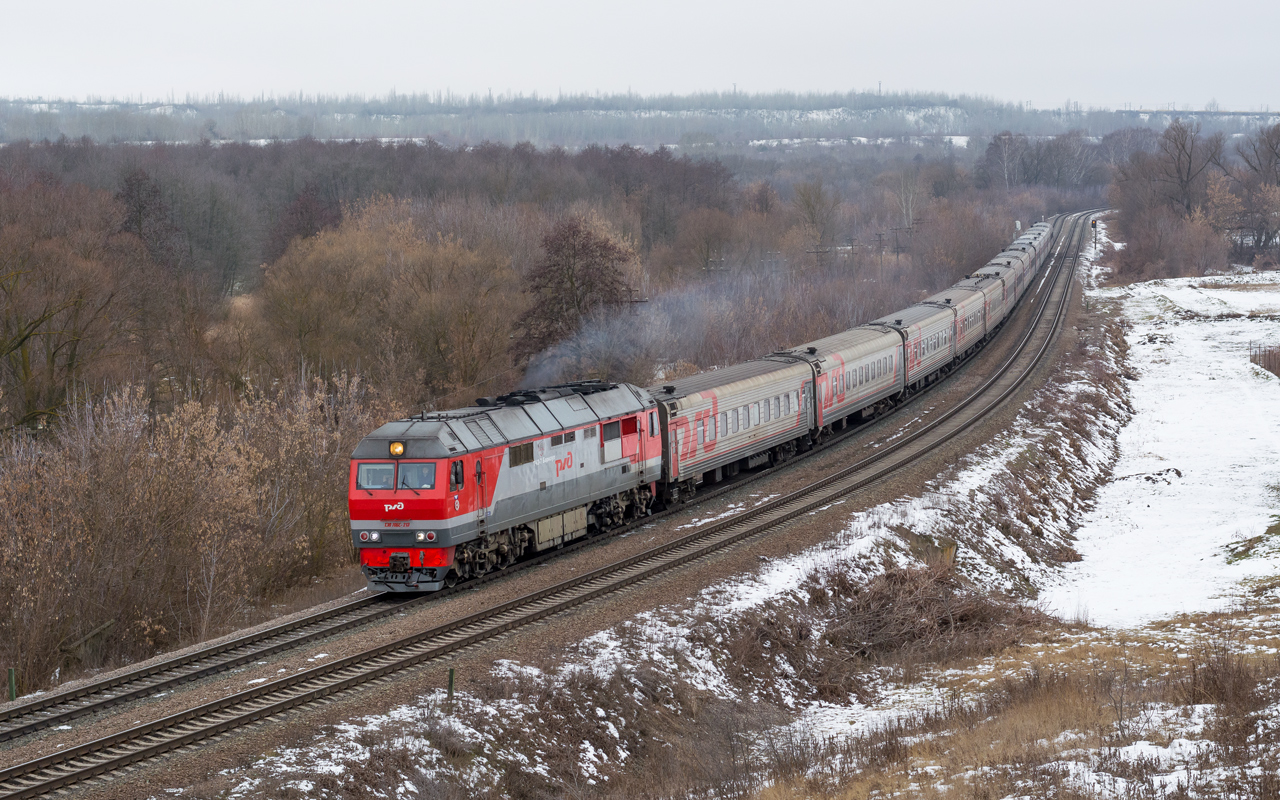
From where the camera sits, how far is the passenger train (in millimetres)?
21250

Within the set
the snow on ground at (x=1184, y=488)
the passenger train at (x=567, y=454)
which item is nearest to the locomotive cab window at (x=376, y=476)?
the passenger train at (x=567, y=454)

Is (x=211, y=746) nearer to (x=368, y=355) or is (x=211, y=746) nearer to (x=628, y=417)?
(x=628, y=417)

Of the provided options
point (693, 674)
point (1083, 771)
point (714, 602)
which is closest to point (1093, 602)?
point (714, 602)

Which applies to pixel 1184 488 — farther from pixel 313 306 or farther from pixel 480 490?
pixel 313 306

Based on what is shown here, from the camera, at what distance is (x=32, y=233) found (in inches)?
1921

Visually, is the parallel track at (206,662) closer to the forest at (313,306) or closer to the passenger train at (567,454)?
the passenger train at (567,454)

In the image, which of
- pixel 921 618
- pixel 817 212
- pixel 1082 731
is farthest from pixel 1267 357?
pixel 1082 731

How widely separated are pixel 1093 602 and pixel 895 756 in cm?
1184

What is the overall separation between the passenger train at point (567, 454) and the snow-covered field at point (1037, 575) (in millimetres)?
2420

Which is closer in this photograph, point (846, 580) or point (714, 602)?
point (714, 602)

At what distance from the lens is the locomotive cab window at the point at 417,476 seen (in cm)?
2092

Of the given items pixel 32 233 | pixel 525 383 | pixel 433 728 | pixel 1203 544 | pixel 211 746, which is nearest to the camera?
pixel 211 746

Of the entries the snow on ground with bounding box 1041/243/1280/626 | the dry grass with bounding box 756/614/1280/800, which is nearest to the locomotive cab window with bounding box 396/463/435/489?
the dry grass with bounding box 756/614/1280/800

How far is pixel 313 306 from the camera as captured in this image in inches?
2148
